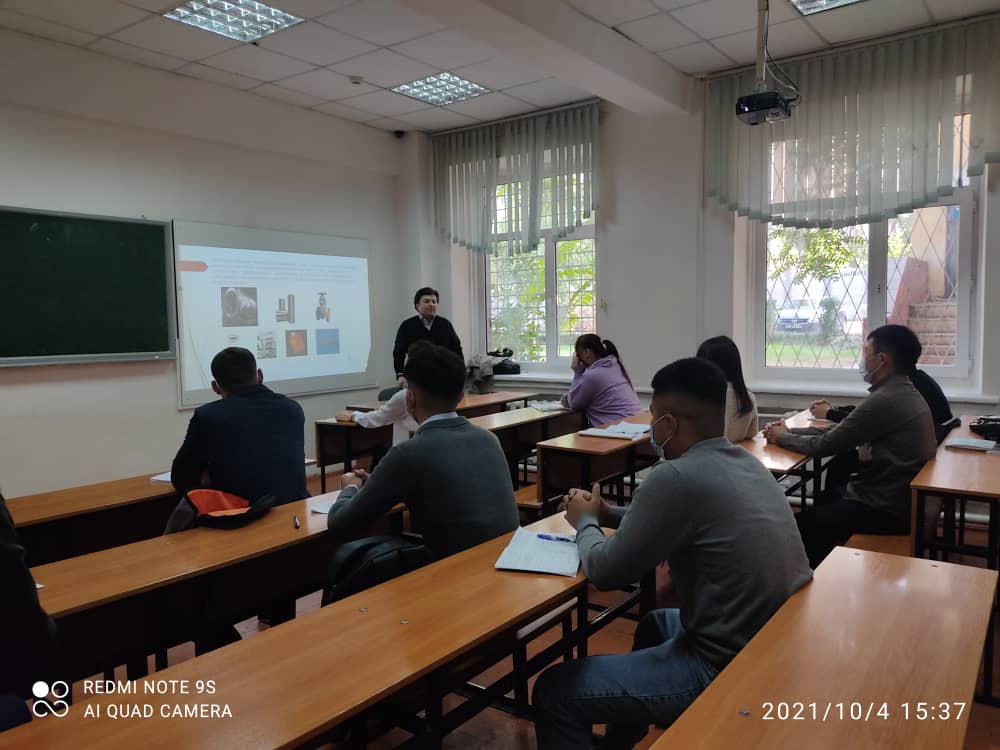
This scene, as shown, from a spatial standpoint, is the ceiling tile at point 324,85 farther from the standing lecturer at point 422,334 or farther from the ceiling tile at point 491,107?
the standing lecturer at point 422,334

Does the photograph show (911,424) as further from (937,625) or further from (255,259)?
(255,259)

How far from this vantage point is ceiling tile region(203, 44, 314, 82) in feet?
15.2

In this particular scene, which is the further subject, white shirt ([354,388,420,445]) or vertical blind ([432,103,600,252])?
vertical blind ([432,103,600,252])

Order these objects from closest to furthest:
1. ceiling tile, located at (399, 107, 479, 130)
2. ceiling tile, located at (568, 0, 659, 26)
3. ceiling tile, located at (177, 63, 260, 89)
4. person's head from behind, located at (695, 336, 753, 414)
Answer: person's head from behind, located at (695, 336, 753, 414) < ceiling tile, located at (568, 0, 659, 26) < ceiling tile, located at (177, 63, 260, 89) < ceiling tile, located at (399, 107, 479, 130)

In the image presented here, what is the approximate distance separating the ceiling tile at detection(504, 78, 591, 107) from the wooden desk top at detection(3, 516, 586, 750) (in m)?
4.49

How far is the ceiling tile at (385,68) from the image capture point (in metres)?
4.75

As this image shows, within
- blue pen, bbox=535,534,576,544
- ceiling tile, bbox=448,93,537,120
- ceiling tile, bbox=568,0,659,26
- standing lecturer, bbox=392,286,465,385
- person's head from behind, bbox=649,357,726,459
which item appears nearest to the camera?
person's head from behind, bbox=649,357,726,459

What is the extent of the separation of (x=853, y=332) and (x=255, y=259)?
4.57 metres

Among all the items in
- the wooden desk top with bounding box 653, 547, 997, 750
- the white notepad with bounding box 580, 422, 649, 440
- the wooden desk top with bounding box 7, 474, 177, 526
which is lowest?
the wooden desk top with bounding box 7, 474, 177, 526

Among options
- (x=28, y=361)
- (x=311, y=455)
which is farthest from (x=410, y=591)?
(x=311, y=455)

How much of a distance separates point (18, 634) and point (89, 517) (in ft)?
5.36

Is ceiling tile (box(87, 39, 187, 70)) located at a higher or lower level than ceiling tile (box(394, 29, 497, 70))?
lower

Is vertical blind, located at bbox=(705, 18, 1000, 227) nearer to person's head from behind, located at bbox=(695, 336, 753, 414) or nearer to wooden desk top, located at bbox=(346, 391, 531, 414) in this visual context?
person's head from behind, located at bbox=(695, 336, 753, 414)

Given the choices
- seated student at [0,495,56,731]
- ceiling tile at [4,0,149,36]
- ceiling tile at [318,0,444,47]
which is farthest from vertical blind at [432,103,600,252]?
seated student at [0,495,56,731]
